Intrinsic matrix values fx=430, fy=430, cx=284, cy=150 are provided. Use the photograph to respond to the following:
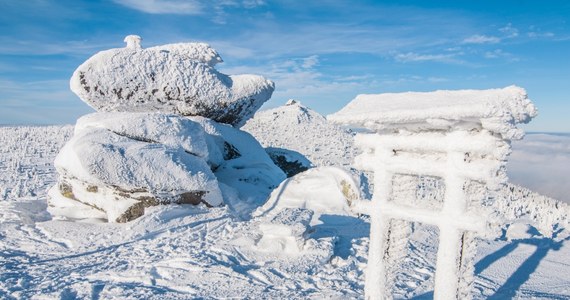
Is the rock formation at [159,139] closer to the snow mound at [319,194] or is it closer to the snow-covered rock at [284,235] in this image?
the snow mound at [319,194]

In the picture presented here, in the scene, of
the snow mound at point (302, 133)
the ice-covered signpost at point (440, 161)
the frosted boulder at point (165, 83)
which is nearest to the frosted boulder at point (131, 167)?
the frosted boulder at point (165, 83)

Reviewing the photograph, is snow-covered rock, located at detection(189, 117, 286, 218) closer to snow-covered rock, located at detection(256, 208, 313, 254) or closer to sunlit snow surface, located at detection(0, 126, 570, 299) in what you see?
sunlit snow surface, located at detection(0, 126, 570, 299)

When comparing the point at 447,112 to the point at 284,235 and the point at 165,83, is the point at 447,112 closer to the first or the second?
the point at 284,235

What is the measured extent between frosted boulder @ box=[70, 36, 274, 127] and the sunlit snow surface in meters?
4.70

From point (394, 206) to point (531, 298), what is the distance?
399cm

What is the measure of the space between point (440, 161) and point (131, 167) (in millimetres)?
9400

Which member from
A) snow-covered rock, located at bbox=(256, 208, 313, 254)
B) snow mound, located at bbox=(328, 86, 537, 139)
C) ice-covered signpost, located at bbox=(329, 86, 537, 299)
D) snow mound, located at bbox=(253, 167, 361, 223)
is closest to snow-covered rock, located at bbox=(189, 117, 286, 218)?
snow mound, located at bbox=(253, 167, 361, 223)

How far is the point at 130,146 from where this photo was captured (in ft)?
41.9

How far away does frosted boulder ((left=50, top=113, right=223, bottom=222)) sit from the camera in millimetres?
12062

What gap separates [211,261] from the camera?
920 centimetres

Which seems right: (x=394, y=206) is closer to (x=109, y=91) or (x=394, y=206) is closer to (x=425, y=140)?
(x=425, y=140)

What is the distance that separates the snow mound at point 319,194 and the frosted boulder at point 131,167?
7.10ft

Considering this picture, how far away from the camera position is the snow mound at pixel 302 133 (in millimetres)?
32181

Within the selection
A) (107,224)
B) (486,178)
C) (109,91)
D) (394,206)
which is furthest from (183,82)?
(486,178)
